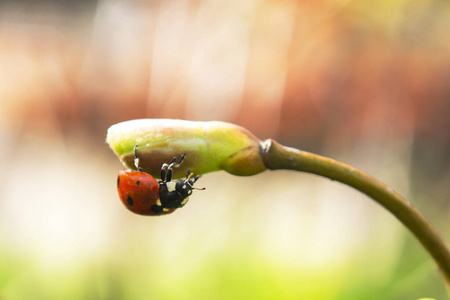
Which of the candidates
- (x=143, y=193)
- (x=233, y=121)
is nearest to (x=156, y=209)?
(x=143, y=193)

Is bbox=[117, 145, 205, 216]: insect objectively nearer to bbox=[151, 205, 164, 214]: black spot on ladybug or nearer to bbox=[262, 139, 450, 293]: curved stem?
bbox=[151, 205, 164, 214]: black spot on ladybug

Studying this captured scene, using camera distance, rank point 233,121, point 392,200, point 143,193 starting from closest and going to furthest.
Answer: point 392,200 → point 143,193 → point 233,121

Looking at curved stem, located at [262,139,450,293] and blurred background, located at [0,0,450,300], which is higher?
curved stem, located at [262,139,450,293]

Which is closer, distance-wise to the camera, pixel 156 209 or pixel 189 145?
pixel 189 145

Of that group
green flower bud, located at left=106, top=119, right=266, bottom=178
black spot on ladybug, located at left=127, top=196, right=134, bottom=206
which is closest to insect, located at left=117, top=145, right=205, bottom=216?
black spot on ladybug, located at left=127, top=196, right=134, bottom=206

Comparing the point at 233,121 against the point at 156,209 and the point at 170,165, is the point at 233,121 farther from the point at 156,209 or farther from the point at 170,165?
the point at 170,165

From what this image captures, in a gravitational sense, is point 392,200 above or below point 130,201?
above

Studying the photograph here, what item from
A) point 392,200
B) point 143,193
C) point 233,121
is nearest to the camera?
point 392,200
